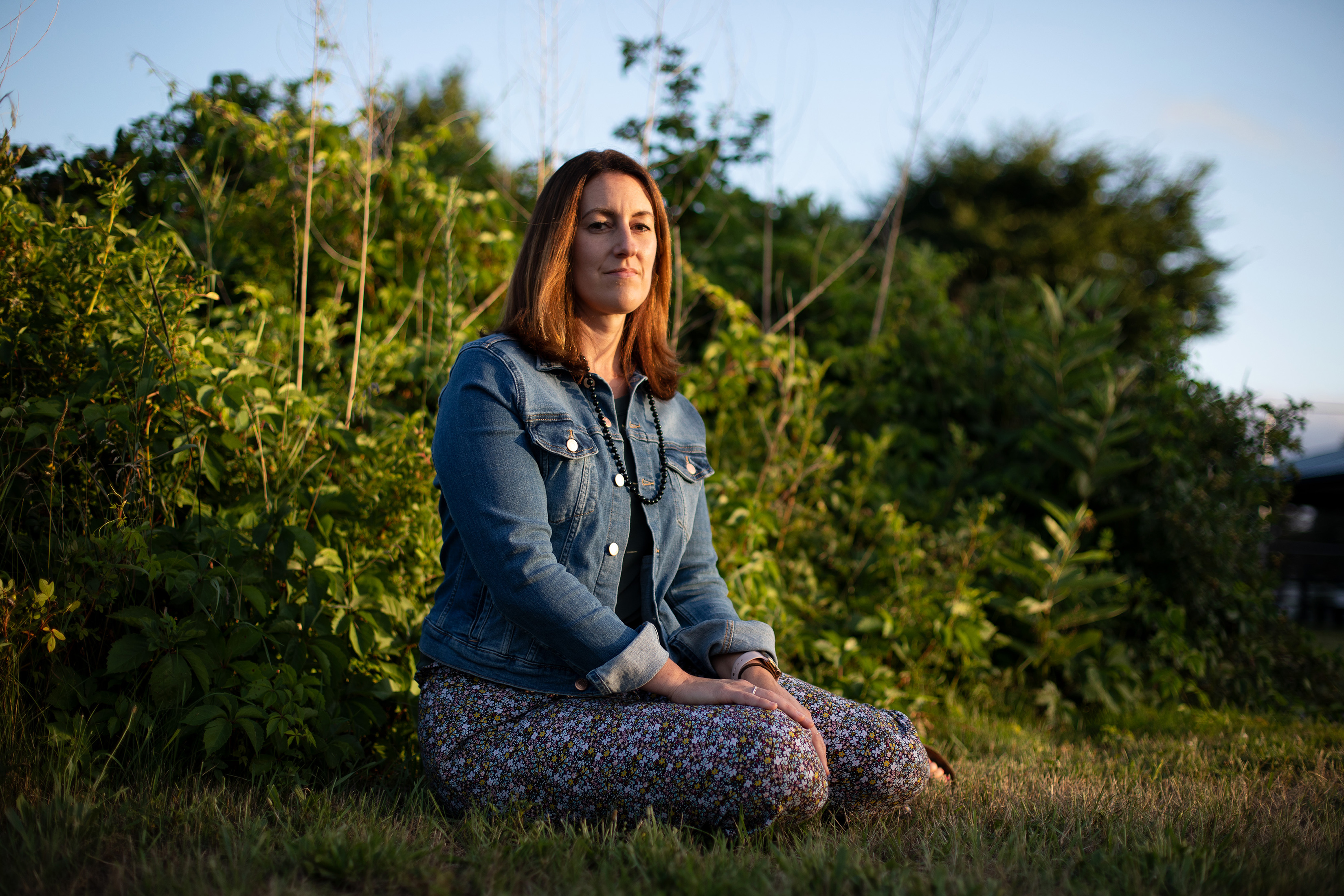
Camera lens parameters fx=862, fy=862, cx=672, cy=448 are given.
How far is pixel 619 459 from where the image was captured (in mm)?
2092

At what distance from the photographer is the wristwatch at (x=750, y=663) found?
2016 millimetres

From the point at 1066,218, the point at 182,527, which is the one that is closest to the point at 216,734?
the point at 182,527

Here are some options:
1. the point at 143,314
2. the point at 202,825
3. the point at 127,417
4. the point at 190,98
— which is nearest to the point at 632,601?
the point at 202,825

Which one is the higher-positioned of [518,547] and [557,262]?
[557,262]

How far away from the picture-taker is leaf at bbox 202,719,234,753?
6.18 feet

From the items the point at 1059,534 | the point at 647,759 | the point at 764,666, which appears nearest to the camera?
the point at 647,759

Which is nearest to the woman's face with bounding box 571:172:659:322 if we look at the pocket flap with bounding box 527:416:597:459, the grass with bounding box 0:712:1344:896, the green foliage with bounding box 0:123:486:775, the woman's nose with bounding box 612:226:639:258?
the woman's nose with bounding box 612:226:639:258

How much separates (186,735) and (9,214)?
1470 millimetres

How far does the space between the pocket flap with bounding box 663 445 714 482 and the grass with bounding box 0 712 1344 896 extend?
2.82ft

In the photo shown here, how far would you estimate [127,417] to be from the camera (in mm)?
2174

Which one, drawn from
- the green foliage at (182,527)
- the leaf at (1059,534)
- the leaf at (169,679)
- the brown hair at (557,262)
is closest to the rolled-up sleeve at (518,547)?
the brown hair at (557,262)

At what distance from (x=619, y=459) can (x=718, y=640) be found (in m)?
0.49

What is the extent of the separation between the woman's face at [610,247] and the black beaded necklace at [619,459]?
17 centimetres

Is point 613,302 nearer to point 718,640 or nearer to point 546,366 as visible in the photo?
point 546,366
